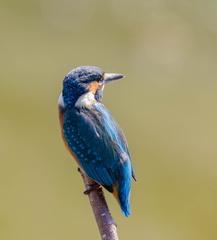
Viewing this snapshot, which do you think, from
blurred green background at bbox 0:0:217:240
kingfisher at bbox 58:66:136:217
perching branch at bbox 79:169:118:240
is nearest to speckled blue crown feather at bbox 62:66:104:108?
kingfisher at bbox 58:66:136:217

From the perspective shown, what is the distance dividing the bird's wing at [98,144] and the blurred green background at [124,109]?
4.91 ft

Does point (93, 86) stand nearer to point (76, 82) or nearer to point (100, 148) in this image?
point (76, 82)

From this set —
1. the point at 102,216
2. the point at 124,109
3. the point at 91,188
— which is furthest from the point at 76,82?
the point at 124,109

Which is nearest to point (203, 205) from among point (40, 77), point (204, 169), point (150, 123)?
point (204, 169)

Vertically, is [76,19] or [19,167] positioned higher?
[76,19]

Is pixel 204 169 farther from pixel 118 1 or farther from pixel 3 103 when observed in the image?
pixel 118 1

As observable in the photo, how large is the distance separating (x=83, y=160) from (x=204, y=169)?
87.4 inches

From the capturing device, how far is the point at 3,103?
4.07 meters

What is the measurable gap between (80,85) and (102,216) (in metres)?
0.54

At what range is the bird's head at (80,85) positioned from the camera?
197cm

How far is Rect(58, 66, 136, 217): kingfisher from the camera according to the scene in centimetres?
185

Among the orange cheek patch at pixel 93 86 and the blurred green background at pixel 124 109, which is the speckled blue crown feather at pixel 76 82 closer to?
the orange cheek patch at pixel 93 86

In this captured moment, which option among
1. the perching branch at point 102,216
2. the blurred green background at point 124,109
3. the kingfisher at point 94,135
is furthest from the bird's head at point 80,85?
the blurred green background at point 124,109

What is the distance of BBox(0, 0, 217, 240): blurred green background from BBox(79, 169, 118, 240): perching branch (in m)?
1.59
